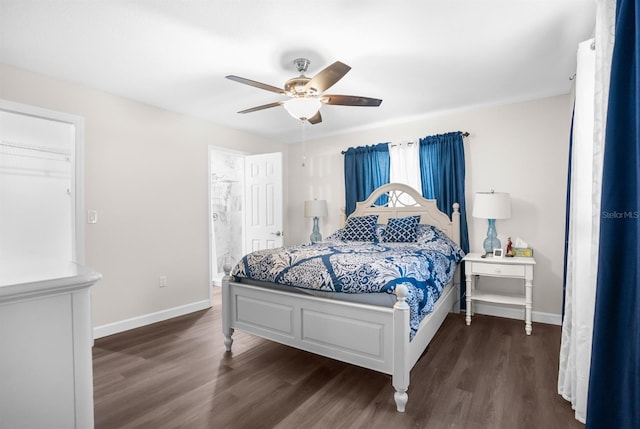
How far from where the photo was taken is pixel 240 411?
198 cm

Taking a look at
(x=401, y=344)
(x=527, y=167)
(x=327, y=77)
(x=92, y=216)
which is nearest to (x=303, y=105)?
(x=327, y=77)

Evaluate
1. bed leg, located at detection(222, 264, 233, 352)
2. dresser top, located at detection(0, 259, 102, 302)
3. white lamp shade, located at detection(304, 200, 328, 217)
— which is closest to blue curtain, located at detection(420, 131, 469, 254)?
white lamp shade, located at detection(304, 200, 328, 217)

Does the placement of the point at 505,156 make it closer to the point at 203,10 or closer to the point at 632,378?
the point at 632,378

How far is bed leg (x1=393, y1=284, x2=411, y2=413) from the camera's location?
1.99 metres

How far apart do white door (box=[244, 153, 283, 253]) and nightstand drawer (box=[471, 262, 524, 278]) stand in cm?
236

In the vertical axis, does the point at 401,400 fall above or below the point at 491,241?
below

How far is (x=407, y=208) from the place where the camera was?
4258 millimetres

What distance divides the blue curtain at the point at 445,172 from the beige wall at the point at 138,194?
2.75 meters

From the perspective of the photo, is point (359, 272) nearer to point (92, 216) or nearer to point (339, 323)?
point (339, 323)

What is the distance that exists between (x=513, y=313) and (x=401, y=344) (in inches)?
93.5

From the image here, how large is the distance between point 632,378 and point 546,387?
4.20 feet

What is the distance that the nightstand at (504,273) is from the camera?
322 cm

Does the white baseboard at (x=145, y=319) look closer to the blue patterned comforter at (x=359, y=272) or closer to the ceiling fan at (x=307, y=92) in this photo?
the blue patterned comforter at (x=359, y=272)

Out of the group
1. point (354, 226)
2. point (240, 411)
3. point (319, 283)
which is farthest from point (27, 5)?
point (354, 226)
